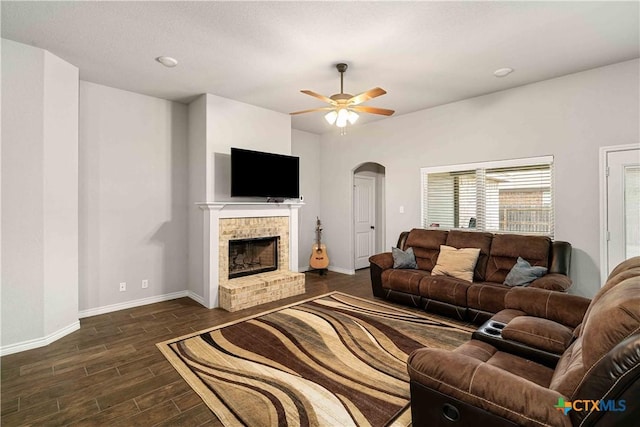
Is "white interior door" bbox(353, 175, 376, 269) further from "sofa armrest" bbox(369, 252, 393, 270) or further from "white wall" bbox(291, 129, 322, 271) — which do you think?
"sofa armrest" bbox(369, 252, 393, 270)

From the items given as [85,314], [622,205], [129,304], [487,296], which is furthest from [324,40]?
[85,314]

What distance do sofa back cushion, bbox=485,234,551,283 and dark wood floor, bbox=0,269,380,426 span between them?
11.1 ft

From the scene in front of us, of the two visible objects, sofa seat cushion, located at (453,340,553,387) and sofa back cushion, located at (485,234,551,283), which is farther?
sofa back cushion, located at (485,234,551,283)

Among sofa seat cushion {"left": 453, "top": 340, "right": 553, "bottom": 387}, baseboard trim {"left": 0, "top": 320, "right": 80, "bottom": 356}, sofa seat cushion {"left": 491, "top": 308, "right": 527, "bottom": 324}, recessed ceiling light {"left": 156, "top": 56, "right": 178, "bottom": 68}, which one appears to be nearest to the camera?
sofa seat cushion {"left": 453, "top": 340, "right": 553, "bottom": 387}

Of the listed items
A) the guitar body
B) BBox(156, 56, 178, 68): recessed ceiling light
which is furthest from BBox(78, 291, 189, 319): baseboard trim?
BBox(156, 56, 178, 68): recessed ceiling light

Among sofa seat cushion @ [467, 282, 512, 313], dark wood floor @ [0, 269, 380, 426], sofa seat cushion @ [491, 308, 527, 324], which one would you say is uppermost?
sofa seat cushion @ [491, 308, 527, 324]

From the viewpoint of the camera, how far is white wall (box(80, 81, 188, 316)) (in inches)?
153

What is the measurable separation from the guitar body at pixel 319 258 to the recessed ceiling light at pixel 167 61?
4.04m

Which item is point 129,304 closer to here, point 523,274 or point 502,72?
point 523,274

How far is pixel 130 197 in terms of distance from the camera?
13.9 ft

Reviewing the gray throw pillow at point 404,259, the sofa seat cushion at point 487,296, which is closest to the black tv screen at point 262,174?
the gray throw pillow at point 404,259

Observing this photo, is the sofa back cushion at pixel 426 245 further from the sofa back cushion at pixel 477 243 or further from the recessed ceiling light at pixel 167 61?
the recessed ceiling light at pixel 167 61

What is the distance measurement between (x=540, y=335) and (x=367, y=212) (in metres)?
5.16

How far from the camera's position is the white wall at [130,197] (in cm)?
390
